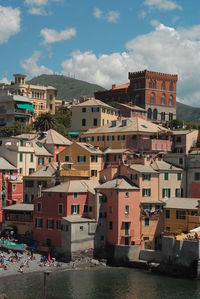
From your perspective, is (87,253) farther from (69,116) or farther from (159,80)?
(159,80)

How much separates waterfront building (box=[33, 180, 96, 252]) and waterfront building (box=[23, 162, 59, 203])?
246 inches

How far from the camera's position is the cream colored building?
159375 millimetres

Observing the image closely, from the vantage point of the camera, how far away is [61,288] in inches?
2778

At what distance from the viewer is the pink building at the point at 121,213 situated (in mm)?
85875

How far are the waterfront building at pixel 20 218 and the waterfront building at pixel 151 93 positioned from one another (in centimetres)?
6727

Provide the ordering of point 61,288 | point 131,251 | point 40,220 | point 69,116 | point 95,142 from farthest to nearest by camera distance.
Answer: point 69,116 → point 95,142 → point 40,220 → point 131,251 → point 61,288

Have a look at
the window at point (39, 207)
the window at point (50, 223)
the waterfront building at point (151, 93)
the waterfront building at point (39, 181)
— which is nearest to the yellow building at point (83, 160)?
the waterfront building at point (39, 181)

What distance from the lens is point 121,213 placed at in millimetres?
86000

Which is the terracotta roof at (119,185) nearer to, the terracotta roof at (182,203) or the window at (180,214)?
the terracotta roof at (182,203)

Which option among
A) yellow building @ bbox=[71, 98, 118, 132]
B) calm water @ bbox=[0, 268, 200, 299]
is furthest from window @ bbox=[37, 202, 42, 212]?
yellow building @ bbox=[71, 98, 118, 132]

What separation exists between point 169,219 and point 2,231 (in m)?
27.1

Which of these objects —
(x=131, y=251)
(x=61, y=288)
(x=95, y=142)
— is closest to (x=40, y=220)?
(x=131, y=251)

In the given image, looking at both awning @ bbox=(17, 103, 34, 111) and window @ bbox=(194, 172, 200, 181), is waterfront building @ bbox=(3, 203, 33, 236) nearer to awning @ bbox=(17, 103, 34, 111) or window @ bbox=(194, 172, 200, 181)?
window @ bbox=(194, 172, 200, 181)

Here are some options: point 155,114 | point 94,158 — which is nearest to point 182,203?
point 94,158
